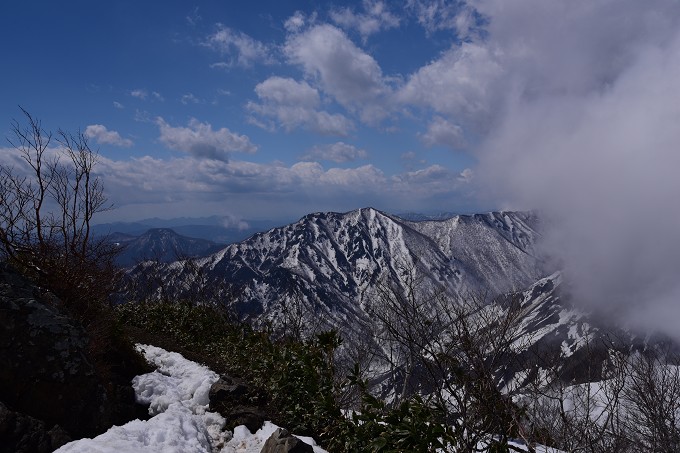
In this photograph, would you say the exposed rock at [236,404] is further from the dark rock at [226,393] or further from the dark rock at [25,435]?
the dark rock at [25,435]

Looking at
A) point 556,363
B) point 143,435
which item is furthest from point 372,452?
point 556,363

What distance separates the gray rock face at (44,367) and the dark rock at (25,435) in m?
0.63

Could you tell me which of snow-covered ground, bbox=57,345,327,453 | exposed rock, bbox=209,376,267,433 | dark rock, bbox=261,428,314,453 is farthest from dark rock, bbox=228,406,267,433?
dark rock, bbox=261,428,314,453

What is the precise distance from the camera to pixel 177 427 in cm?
877

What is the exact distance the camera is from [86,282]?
1208 centimetres

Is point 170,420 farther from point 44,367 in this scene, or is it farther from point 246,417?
point 44,367

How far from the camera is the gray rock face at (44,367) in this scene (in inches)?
312

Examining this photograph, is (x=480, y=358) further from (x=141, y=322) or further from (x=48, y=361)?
(x=141, y=322)

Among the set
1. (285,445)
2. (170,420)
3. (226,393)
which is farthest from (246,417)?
(285,445)

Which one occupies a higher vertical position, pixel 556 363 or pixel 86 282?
pixel 86 282

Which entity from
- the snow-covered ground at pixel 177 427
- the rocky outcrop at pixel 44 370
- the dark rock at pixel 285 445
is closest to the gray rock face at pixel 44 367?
the rocky outcrop at pixel 44 370

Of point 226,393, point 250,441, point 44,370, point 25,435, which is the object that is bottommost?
point 250,441

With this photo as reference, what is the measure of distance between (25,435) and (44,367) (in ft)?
4.69

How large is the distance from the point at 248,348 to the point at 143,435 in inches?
341
